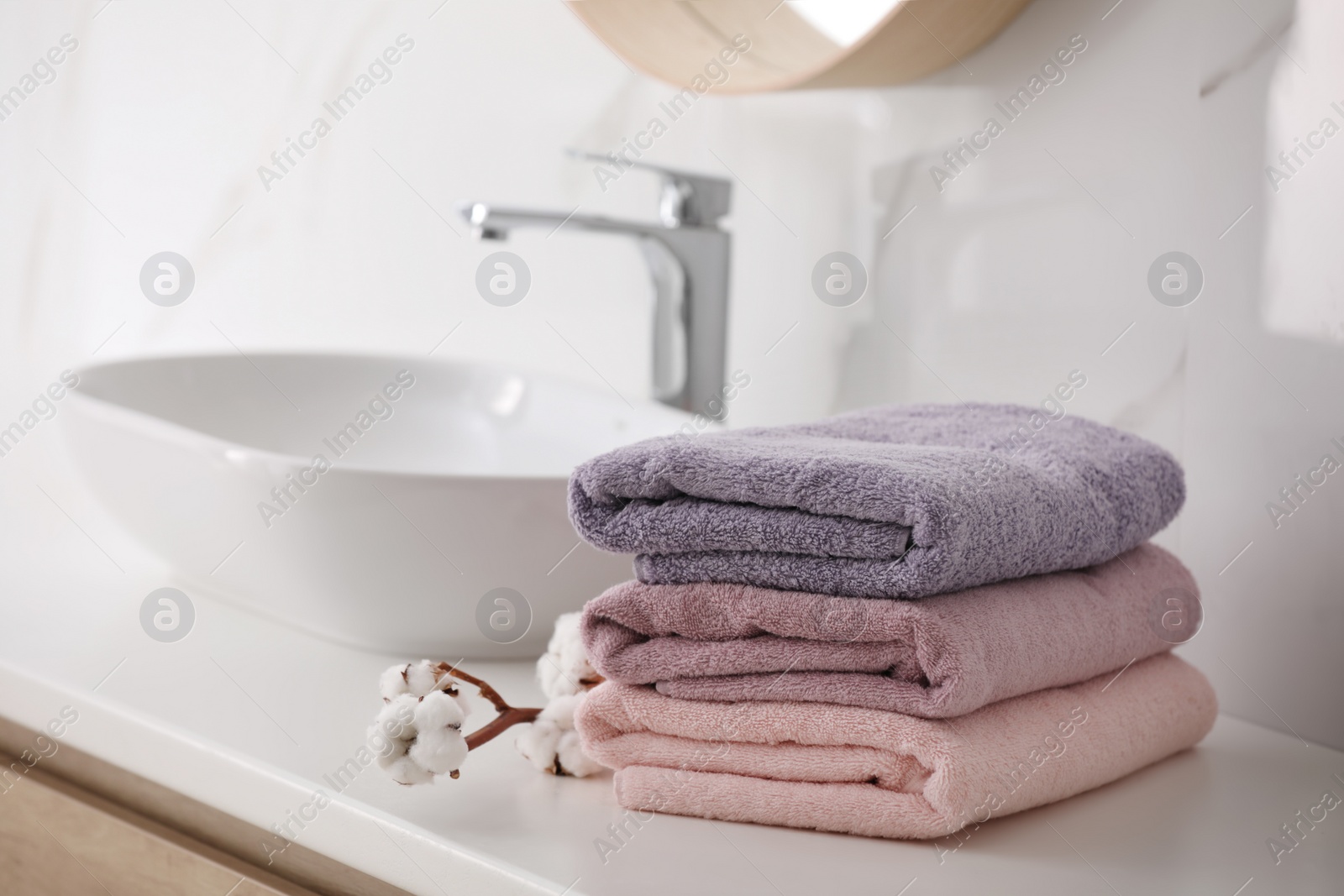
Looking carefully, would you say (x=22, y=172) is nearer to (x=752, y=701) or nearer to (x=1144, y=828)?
(x=752, y=701)

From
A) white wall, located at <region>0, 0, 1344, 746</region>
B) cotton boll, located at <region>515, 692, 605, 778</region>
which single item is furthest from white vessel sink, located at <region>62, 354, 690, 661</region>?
white wall, located at <region>0, 0, 1344, 746</region>

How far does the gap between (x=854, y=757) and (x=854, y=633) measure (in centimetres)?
6

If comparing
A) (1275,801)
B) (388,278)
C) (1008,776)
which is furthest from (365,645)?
(388,278)

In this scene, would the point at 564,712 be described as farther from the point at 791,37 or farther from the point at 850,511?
the point at 791,37

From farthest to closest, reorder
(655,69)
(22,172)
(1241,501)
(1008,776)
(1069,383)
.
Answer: (22,172), (655,69), (1069,383), (1241,501), (1008,776)

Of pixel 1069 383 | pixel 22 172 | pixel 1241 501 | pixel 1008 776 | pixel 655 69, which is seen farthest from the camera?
pixel 22 172

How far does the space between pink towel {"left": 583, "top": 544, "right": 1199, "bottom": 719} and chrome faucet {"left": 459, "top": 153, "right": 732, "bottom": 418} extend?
20.1 inches

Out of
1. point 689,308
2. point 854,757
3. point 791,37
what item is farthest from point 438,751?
point 791,37

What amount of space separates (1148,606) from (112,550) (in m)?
0.98

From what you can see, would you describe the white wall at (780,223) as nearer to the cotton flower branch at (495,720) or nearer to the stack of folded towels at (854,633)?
the stack of folded towels at (854,633)

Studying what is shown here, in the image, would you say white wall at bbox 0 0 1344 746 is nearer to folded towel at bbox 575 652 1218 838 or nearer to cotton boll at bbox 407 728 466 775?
folded towel at bbox 575 652 1218 838

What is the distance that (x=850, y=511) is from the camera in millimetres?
503

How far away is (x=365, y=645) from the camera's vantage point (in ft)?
2.56

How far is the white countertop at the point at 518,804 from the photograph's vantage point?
494 millimetres
